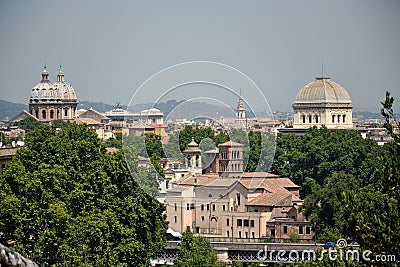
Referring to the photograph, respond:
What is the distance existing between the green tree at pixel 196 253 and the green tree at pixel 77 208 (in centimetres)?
114

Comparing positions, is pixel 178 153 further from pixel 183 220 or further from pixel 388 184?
pixel 388 184

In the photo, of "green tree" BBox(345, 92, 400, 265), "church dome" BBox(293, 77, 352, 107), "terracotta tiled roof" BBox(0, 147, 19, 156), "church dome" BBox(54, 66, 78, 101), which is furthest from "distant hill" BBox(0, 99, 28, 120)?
"green tree" BBox(345, 92, 400, 265)

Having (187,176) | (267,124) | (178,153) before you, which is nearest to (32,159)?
(187,176)

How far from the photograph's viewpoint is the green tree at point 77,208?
3278 centimetres

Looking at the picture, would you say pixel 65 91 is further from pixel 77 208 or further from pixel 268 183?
pixel 77 208

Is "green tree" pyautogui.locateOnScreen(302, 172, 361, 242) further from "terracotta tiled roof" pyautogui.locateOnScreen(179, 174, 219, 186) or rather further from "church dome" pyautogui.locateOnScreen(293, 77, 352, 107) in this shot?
"church dome" pyautogui.locateOnScreen(293, 77, 352, 107)

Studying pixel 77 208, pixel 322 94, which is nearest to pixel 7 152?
pixel 77 208

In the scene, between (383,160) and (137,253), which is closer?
(383,160)

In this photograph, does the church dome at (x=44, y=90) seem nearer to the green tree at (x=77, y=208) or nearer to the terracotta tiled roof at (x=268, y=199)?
the terracotta tiled roof at (x=268, y=199)

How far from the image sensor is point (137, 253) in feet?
115

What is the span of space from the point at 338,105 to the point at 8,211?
6398 cm

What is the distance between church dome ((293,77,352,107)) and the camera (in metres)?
94.8

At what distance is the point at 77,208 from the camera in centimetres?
3541

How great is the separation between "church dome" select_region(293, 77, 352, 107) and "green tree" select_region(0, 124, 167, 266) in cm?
5470
